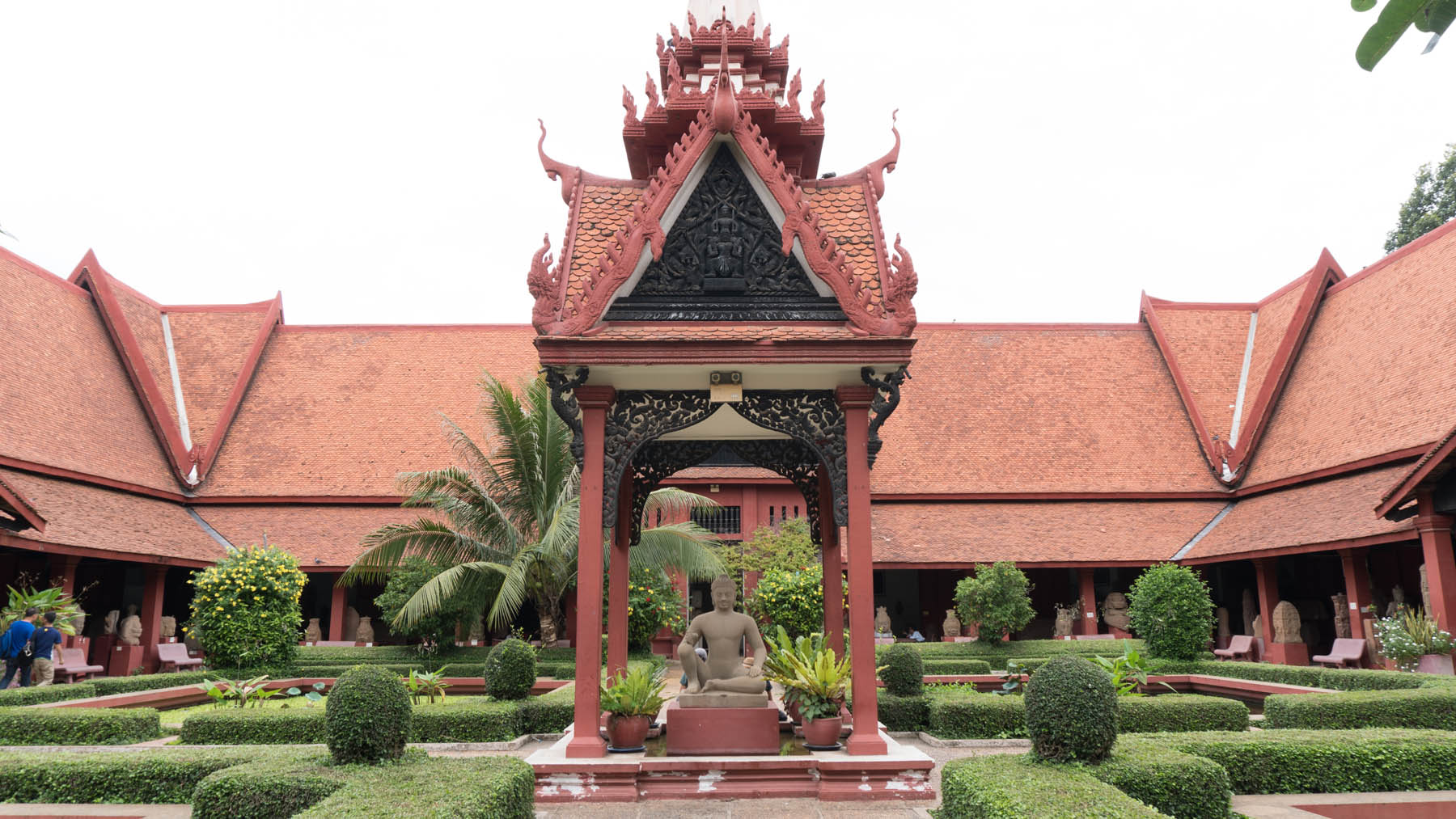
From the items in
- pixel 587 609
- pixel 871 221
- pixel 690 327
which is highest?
pixel 871 221

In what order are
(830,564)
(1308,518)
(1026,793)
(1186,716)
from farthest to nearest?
(1308,518) → (1186,716) → (830,564) → (1026,793)

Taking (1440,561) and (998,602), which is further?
(998,602)

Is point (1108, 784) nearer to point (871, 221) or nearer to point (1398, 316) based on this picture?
point (871, 221)

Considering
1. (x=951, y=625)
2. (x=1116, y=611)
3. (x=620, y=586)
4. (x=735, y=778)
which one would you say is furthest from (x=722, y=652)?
(x=1116, y=611)

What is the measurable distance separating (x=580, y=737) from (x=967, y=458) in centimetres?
1783

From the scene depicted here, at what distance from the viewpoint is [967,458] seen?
76.4ft

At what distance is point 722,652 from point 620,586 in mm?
1758

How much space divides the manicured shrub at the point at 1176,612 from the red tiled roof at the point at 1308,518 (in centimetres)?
265

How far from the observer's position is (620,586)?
9.21 metres

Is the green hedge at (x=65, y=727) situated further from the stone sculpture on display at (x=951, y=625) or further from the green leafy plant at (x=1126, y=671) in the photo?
the stone sculpture on display at (x=951, y=625)

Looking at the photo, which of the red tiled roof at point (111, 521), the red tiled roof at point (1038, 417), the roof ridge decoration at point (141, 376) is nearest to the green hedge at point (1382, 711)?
the red tiled roof at point (1038, 417)

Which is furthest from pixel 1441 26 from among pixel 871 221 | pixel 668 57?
pixel 668 57

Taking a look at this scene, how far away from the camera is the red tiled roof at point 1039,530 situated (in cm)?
2014

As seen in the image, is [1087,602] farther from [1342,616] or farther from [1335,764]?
[1335,764]
